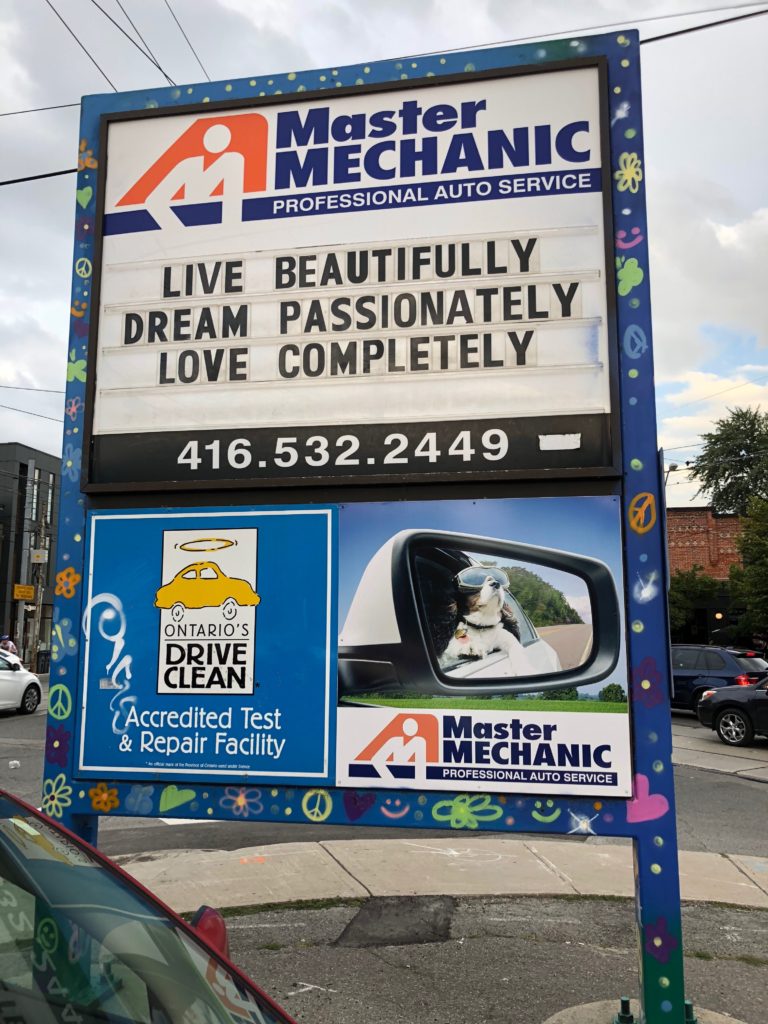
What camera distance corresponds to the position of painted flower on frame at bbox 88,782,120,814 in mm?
4148

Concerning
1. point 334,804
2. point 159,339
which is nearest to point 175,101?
point 159,339

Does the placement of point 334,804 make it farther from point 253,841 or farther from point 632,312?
point 253,841

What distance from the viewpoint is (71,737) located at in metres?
4.23

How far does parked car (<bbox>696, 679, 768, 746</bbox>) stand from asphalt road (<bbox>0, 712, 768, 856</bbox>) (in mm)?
3085

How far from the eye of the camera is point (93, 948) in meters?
1.96

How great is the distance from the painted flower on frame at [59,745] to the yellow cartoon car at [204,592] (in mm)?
791

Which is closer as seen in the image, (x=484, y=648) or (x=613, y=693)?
(x=613, y=693)

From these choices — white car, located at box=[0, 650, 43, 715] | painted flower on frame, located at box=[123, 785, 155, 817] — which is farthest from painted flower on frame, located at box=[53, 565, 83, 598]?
white car, located at box=[0, 650, 43, 715]

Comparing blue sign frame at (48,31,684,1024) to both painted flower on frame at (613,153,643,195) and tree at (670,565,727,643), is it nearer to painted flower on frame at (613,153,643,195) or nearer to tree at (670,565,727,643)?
painted flower on frame at (613,153,643,195)

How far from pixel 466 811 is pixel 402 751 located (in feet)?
1.27

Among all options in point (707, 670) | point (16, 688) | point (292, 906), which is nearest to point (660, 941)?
point (292, 906)

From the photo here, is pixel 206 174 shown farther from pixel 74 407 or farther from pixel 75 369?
pixel 74 407

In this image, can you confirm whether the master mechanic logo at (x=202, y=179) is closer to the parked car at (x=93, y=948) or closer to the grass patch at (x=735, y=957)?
the parked car at (x=93, y=948)

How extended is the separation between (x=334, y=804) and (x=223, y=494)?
5.23 feet
